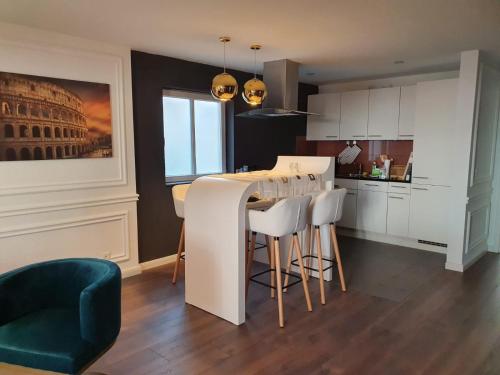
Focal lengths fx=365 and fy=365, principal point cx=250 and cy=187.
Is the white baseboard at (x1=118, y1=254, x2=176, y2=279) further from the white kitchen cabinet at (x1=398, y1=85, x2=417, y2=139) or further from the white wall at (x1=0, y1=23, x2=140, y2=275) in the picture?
the white kitchen cabinet at (x1=398, y1=85, x2=417, y2=139)

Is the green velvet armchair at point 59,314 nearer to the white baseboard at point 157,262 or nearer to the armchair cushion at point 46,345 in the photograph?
the armchair cushion at point 46,345

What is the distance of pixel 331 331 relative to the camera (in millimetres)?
2748

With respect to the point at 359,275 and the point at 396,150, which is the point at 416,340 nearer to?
the point at 359,275

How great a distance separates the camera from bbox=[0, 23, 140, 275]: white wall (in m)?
3.07

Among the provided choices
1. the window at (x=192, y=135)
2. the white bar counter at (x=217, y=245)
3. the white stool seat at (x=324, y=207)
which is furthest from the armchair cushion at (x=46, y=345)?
the window at (x=192, y=135)

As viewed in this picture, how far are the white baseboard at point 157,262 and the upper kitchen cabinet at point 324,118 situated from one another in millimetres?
3050

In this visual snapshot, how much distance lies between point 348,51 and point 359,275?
238 centimetres

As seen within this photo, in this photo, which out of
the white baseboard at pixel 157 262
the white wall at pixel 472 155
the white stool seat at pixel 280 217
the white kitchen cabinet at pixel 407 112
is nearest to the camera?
the white stool seat at pixel 280 217

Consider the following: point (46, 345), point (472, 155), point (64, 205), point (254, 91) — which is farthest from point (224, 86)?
point (472, 155)

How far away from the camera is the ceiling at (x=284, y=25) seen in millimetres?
2512

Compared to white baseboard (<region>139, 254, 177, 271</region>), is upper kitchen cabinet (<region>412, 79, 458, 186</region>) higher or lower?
higher

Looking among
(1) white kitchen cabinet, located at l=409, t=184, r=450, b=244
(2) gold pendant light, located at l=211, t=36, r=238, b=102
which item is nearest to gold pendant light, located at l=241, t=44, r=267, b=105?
(2) gold pendant light, located at l=211, t=36, r=238, b=102

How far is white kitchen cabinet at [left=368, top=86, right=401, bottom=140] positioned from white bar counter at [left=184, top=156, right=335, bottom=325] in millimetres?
3061

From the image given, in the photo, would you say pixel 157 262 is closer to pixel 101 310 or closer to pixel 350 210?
pixel 101 310
